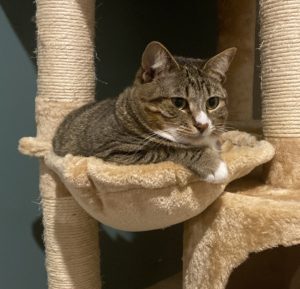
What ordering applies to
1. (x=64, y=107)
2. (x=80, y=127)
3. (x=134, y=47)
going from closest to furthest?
(x=80, y=127), (x=64, y=107), (x=134, y=47)

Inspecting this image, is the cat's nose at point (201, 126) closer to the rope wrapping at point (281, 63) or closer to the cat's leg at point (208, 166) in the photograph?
the cat's leg at point (208, 166)

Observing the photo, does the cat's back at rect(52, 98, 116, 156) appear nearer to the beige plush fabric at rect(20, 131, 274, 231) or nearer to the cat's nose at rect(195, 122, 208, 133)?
the beige plush fabric at rect(20, 131, 274, 231)

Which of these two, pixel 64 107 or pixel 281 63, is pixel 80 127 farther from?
pixel 281 63

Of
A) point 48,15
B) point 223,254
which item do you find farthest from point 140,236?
point 48,15

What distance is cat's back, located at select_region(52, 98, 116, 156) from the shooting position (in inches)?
40.5

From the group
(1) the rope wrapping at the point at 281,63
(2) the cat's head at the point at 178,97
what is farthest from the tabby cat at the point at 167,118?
(1) the rope wrapping at the point at 281,63

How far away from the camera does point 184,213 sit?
2.87ft

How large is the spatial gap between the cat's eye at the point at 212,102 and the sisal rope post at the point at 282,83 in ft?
0.45

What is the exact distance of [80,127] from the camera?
42.6 inches

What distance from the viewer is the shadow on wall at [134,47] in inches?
57.4

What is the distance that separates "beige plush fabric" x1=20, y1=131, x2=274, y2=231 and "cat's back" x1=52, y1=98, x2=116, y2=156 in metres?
0.09

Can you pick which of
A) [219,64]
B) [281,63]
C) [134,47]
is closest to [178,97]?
[219,64]

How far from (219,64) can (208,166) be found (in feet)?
0.98

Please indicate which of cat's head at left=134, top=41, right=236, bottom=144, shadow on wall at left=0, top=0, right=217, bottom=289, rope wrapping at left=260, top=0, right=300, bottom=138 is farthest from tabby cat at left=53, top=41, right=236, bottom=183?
shadow on wall at left=0, top=0, right=217, bottom=289
